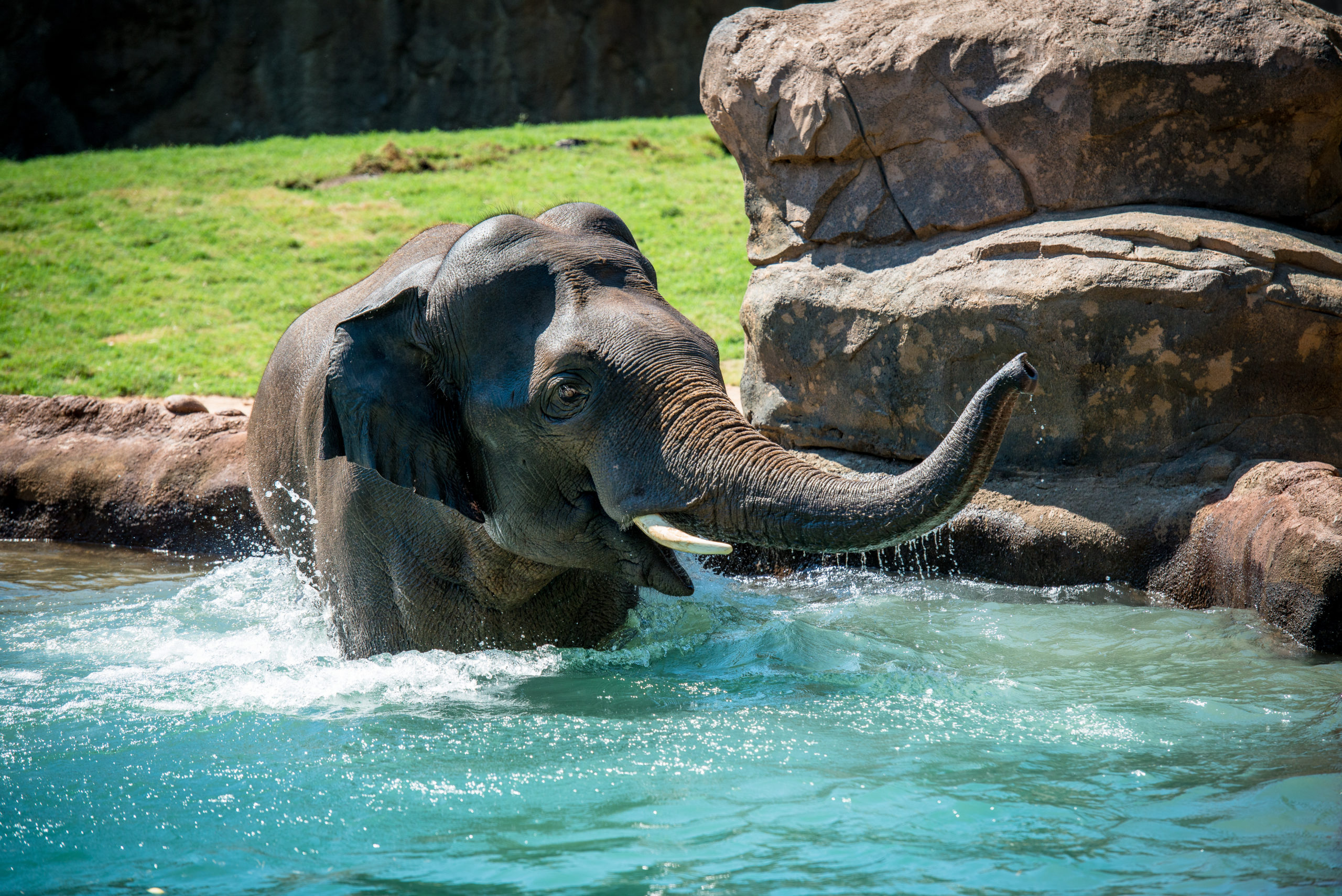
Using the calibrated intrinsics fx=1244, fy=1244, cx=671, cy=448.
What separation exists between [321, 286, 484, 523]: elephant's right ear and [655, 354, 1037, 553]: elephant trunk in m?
0.92

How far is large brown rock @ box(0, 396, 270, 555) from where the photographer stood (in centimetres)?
800

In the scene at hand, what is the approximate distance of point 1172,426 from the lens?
6117 millimetres

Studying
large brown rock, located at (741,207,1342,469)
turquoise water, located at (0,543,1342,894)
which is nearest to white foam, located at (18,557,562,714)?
turquoise water, located at (0,543,1342,894)

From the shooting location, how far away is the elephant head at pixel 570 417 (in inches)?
139

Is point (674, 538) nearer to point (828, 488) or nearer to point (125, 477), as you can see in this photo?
point (828, 488)

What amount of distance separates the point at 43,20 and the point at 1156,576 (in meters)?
21.6

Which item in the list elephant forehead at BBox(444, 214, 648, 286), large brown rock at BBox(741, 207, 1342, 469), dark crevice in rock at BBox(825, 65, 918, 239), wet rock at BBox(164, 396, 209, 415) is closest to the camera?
elephant forehead at BBox(444, 214, 648, 286)

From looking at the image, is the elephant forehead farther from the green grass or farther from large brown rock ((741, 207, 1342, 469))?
the green grass

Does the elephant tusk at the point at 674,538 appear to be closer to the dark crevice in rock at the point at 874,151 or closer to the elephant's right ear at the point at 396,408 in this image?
the elephant's right ear at the point at 396,408

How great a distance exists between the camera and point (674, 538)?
3.53 metres

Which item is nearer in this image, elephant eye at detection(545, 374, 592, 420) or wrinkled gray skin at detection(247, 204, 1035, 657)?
wrinkled gray skin at detection(247, 204, 1035, 657)

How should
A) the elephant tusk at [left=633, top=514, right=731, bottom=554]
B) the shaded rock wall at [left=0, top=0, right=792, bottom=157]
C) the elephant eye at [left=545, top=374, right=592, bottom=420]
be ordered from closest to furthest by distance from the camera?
the elephant tusk at [left=633, top=514, right=731, bottom=554], the elephant eye at [left=545, top=374, right=592, bottom=420], the shaded rock wall at [left=0, top=0, right=792, bottom=157]

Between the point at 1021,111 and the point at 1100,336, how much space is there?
1.32m

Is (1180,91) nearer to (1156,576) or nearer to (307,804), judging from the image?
(1156,576)
